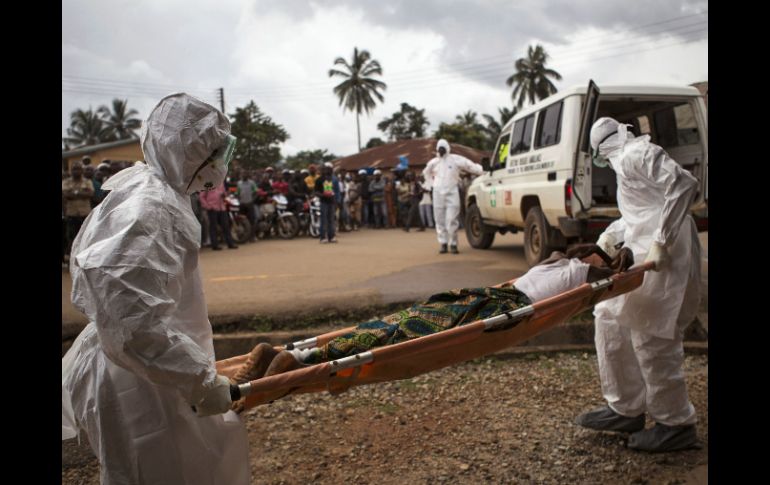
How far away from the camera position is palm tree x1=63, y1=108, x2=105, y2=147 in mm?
37312

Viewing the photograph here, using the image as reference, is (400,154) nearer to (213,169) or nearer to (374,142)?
(374,142)

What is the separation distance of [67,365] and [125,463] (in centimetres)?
41

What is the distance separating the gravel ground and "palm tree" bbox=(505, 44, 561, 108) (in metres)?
34.4

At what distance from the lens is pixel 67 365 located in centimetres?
187

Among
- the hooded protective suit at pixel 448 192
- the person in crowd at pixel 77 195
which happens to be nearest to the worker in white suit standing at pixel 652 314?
the hooded protective suit at pixel 448 192

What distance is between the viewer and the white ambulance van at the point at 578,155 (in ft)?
19.5

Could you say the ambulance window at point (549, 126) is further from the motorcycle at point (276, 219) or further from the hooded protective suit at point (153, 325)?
the motorcycle at point (276, 219)

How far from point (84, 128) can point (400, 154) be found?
2583cm


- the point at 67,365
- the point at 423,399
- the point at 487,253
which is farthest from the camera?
the point at 487,253

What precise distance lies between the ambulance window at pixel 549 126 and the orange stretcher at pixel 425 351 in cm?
368

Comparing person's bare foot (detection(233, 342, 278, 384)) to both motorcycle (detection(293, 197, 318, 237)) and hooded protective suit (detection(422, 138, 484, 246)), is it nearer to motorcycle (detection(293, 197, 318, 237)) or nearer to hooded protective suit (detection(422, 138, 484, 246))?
hooded protective suit (detection(422, 138, 484, 246))

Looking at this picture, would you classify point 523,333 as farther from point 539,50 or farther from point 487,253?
point 539,50

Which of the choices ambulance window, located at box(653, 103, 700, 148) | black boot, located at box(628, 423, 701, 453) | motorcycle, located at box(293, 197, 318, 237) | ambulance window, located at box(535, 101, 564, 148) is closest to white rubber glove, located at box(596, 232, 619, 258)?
black boot, located at box(628, 423, 701, 453)

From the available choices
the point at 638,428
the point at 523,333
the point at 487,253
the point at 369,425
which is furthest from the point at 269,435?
the point at 487,253
